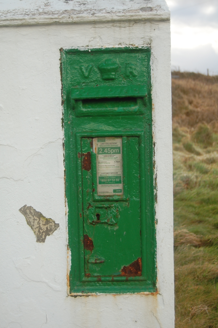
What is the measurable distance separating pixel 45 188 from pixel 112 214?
1.35 feet

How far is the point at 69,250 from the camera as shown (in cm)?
170

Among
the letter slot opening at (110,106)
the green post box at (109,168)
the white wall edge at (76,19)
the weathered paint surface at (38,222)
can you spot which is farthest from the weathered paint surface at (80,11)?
the weathered paint surface at (38,222)

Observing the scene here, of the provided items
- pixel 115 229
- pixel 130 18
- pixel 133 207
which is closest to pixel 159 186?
pixel 133 207

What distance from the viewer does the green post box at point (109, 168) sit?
1623 millimetres

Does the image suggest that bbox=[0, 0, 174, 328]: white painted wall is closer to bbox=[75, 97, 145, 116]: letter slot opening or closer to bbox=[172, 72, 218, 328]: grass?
bbox=[75, 97, 145, 116]: letter slot opening

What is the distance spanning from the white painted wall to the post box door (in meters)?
0.13

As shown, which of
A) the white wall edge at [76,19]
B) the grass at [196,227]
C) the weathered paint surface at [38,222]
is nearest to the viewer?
the white wall edge at [76,19]

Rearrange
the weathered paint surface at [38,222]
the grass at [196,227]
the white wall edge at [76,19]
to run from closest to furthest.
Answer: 1. the white wall edge at [76,19]
2. the weathered paint surface at [38,222]
3. the grass at [196,227]

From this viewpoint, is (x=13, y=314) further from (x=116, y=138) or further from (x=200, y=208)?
(x=200, y=208)

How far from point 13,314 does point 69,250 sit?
0.50 metres

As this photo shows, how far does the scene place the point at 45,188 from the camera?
170 centimetres

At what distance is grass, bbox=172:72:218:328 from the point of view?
2.17 metres

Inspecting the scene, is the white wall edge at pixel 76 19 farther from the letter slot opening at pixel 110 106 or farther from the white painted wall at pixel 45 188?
the letter slot opening at pixel 110 106

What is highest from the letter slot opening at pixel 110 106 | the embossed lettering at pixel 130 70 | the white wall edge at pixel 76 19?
the white wall edge at pixel 76 19
